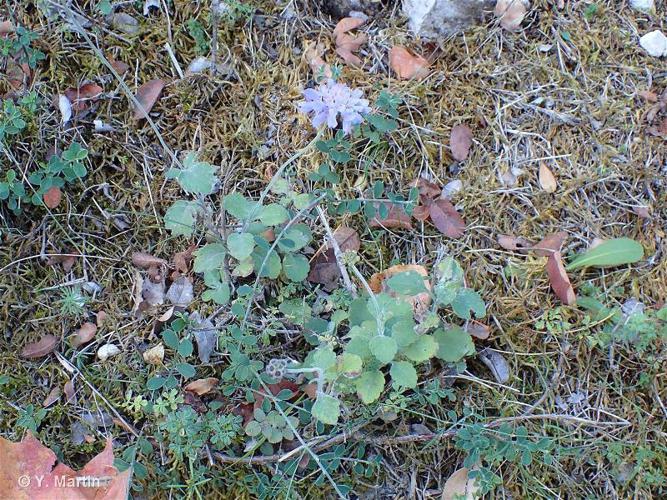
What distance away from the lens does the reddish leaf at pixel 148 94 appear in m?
2.21

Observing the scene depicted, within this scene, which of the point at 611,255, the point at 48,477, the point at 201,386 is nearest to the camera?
the point at 48,477

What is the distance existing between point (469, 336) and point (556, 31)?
124 centimetres

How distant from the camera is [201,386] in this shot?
1.93 metres

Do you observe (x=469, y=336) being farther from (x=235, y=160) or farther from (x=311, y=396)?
(x=235, y=160)

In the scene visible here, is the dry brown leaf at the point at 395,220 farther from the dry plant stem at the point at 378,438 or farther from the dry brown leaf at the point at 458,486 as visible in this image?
the dry brown leaf at the point at 458,486

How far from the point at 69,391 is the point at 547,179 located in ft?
5.68

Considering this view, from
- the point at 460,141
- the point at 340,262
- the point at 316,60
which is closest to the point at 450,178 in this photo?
the point at 460,141

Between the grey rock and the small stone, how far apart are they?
0.60 m

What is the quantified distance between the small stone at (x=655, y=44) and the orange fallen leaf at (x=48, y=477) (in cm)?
225

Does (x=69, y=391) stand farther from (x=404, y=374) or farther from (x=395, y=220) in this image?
(x=395, y=220)

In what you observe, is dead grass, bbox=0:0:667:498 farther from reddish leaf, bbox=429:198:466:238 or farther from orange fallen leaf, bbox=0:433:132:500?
orange fallen leaf, bbox=0:433:132:500

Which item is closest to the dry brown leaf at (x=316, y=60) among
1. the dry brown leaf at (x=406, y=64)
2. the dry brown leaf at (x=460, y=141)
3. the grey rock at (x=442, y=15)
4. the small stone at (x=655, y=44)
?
the dry brown leaf at (x=406, y=64)

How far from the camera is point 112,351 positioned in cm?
200

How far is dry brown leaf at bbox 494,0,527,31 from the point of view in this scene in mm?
2297
